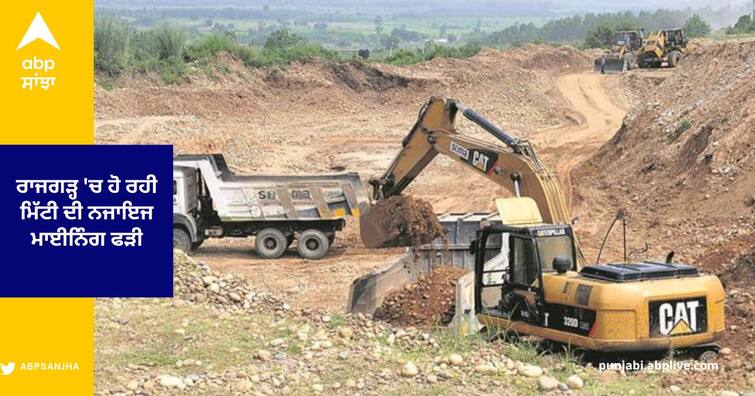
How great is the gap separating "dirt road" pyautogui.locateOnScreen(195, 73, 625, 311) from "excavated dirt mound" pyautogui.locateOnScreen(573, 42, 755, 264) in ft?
4.42

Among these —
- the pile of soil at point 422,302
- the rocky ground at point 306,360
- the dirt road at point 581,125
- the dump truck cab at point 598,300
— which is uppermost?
the dirt road at point 581,125

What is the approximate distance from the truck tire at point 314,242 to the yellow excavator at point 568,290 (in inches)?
260

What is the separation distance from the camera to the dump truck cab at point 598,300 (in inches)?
484

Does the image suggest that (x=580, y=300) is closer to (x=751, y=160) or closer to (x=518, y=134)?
(x=751, y=160)

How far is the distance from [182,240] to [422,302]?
6602 mm

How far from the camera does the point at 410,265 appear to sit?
1792 centimetres

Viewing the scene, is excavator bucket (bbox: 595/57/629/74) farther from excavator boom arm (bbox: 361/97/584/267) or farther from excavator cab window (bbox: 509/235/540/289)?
excavator cab window (bbox: 509/235/540/289)

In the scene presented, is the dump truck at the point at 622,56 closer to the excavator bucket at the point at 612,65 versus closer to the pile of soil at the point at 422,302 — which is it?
the excavator bucket at the point at 612,65

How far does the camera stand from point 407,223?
59.4 ft

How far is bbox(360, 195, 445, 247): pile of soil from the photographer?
1814 centimetres

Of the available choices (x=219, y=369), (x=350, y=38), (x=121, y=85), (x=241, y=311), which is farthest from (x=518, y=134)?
(x=350, y=38)

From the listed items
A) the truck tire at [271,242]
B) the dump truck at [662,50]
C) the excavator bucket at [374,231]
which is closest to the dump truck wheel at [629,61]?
the dump truck at [662,50]

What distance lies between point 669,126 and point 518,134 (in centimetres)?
1157

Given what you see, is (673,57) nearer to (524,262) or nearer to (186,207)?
(186,207)
